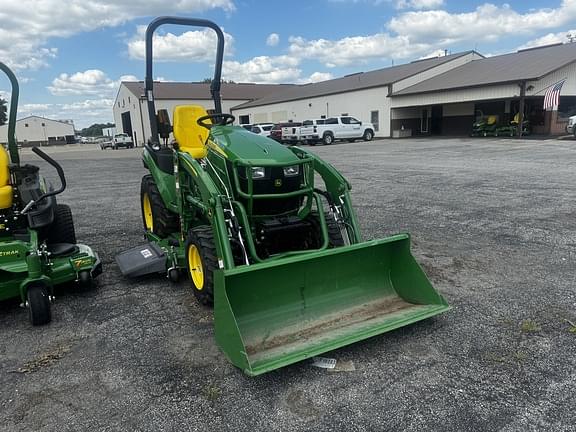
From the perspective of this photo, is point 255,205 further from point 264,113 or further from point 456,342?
point 264,113

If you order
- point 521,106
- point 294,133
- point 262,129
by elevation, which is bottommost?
point 294,133

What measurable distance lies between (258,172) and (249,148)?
0.33 metres

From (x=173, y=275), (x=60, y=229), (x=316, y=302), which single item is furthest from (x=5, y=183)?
(x=316, y=302)

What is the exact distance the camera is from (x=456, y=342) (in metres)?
3.23

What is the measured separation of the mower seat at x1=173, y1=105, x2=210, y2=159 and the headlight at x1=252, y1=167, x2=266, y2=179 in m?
1.55

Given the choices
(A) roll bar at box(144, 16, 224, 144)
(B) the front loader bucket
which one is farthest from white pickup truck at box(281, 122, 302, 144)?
(B) the front loader bucket

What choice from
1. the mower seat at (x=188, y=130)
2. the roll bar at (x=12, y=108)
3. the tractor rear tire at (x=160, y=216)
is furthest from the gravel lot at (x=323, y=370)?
the mower seat at (x=188, y=130)

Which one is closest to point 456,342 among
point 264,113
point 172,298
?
point 172,298

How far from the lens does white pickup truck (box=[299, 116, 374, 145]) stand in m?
27.2

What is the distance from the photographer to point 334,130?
90.9ft

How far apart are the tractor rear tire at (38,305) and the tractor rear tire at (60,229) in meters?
1.41

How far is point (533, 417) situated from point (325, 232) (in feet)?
6.41

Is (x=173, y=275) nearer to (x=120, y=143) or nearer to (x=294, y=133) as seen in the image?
(x=294, y=133)

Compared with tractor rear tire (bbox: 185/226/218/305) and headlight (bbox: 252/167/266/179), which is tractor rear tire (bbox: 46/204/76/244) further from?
headlight (bbox: 252/167/266/179)
